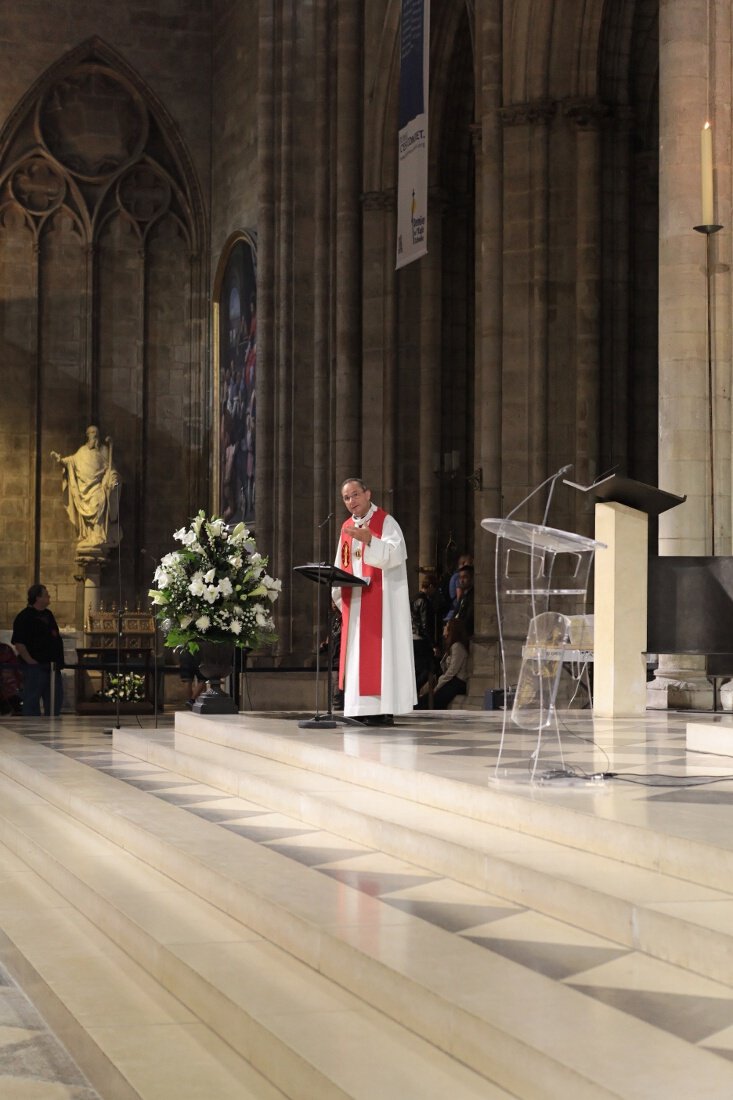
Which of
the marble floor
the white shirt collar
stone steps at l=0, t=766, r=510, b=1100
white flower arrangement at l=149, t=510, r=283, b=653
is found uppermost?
the white shirt collar

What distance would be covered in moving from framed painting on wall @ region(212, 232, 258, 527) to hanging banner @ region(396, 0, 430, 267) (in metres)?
7.56

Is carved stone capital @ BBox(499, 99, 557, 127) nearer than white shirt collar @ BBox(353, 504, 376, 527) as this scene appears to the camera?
No

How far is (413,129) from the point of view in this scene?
Answer: 1562 cm

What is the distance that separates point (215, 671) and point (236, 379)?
14.0m

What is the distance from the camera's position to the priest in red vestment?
31.8ft

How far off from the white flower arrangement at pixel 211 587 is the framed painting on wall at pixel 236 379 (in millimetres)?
11866

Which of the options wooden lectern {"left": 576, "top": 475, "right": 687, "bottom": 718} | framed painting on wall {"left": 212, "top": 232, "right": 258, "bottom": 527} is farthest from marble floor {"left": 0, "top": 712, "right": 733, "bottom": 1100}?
framed painting on wall {"left": 212, "top": 232, "right": 258, "bottom": 527}

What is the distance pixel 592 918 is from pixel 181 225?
23.9 meters

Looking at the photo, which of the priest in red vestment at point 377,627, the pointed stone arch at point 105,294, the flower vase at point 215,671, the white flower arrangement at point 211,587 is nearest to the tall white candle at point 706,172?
the priest in red vestment at point 377,627

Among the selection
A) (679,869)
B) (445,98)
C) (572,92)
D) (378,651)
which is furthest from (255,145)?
(679,869)

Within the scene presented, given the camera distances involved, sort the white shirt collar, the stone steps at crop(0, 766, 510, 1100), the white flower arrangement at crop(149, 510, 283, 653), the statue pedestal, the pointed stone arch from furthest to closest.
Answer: the pointed stone arch → the statue pedestal → the white flower arrangement at crop(149, 510, 283, 653) → the white shirt collar → the stone steps at crop(0, 766, 510, 1100)

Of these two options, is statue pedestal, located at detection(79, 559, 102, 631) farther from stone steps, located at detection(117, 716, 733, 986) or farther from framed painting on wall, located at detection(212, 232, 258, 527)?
stone steps, located at detection(117, 716, 733, 986)

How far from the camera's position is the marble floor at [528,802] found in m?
3.94

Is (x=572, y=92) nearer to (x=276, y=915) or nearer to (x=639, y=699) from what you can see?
(x=639, y=699)
